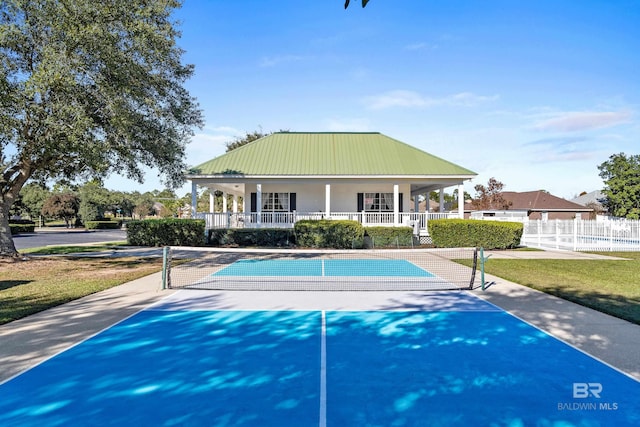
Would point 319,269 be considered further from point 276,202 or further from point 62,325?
point 276,202

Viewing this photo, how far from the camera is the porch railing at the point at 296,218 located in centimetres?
2377

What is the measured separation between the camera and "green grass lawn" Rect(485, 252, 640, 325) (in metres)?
8.43

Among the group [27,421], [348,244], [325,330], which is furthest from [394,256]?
[27,421]

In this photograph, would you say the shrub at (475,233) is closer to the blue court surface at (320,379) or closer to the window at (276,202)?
the window at (276,202)

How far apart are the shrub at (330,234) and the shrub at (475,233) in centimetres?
491

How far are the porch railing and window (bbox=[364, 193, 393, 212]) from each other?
1.47 m

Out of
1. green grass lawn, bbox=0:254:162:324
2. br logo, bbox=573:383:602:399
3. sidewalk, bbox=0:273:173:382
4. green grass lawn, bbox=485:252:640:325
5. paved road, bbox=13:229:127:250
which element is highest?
paved road, bbox=13:229:127:250

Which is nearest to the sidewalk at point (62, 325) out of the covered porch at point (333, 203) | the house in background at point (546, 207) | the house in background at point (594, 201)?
the covered porch at point (333, 203)

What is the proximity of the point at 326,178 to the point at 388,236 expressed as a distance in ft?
17.7

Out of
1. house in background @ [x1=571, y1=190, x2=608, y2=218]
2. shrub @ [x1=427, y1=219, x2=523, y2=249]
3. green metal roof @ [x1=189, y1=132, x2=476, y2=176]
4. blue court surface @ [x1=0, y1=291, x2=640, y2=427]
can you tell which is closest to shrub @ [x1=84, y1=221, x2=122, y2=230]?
green metal roof @ [x1=189, y1=132, x2=476, y2=176]

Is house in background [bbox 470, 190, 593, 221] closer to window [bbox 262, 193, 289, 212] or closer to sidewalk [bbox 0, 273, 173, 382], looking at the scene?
window [bbox 262, 193, 289, 212]

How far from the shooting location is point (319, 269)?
1412cm

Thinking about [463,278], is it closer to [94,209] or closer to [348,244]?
[348,244]

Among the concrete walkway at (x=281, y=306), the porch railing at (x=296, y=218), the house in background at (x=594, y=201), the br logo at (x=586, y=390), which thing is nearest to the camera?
the br logo at (x=586, y=390)
